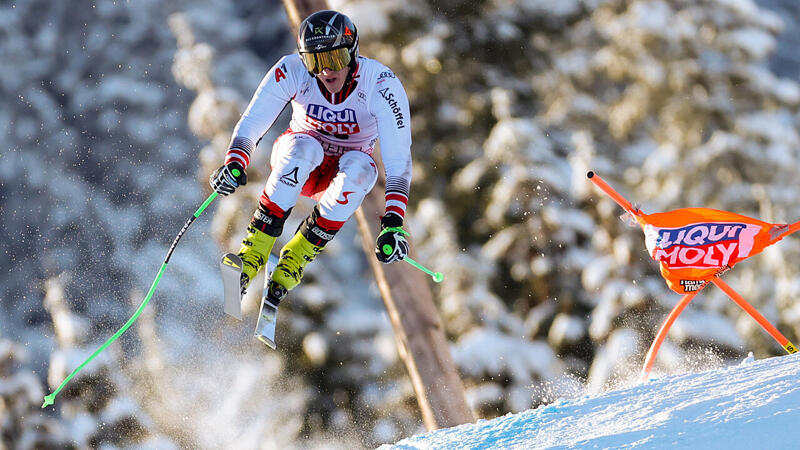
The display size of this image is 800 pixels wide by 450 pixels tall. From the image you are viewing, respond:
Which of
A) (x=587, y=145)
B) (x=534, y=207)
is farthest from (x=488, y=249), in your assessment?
(x=587, y=145)

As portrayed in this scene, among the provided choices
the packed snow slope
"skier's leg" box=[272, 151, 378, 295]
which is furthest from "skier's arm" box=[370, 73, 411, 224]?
the packed snow slope

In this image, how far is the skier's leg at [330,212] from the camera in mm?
3527

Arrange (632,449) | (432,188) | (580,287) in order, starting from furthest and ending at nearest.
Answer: (432,188)
(580,287)
(632,449)

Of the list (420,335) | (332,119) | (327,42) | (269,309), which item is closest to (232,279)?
(269,309)

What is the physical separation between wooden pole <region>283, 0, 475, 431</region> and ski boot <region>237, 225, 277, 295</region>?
1.34 metres

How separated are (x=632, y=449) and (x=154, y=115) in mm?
7346

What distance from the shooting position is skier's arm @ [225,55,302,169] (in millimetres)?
3543

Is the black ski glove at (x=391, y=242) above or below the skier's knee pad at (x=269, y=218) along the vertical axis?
below

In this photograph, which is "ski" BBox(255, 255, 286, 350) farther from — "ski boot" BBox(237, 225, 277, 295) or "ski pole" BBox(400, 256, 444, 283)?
"ski pole" BBox(400, 256, 444, 283)

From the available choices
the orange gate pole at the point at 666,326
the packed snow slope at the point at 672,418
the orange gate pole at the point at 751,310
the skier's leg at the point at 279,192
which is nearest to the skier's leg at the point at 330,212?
the skier's leg at the point at 279,192

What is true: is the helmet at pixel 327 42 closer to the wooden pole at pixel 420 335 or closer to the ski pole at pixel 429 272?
the ski pole at pixel 429 272

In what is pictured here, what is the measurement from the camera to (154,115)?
858 cm

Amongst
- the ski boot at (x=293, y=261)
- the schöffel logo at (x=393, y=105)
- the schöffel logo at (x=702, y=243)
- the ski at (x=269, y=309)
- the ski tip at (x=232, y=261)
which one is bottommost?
the schöffel logo at (x=702, y=243)

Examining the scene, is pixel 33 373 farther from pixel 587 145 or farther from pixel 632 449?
pixel 632 449
